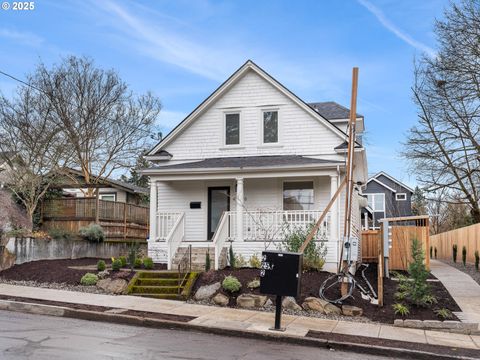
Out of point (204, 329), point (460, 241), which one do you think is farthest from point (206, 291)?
point (460, 241)

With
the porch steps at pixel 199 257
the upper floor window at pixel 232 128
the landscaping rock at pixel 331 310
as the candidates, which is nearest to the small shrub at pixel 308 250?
the porch steps at pixel 199 257

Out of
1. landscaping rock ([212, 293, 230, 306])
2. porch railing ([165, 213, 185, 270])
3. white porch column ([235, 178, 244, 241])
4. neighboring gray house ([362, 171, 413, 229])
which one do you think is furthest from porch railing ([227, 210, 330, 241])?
neighboring gray house ([362, 171, 413, 229])

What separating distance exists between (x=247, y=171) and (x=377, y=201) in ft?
118

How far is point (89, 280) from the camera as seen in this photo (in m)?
13.7

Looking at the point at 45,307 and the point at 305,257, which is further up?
the point at 305,257

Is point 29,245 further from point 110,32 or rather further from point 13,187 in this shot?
point 110,32

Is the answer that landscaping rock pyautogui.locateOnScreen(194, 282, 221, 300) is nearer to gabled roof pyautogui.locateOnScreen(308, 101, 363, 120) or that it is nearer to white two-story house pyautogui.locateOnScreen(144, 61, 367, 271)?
white two-story house pyautogui.locateOnScreen(144, 61, 367, 271)

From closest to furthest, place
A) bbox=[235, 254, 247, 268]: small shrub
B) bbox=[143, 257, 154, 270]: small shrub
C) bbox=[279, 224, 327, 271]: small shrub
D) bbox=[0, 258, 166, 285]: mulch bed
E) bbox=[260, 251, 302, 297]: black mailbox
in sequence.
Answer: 1. bbox=[260, 251, 302, 297]: black mailbox
2. bbox=[0, 258, 166, 285]: mulch bed
3. bbox=[279, 224, 327, 271]: small shrub
4. bbox=[235, 254, 247, 268]: small shrub
5. bbox=[143, 257, 154, 270]: small shrub

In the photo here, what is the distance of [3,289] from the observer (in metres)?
13.1

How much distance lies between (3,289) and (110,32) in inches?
338

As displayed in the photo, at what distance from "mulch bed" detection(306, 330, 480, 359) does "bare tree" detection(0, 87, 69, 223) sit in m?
13.5

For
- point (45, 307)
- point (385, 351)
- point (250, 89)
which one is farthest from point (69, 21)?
point (385, 351)

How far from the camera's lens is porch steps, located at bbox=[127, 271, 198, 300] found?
12.8m

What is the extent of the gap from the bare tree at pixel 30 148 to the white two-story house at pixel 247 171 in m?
4.77
